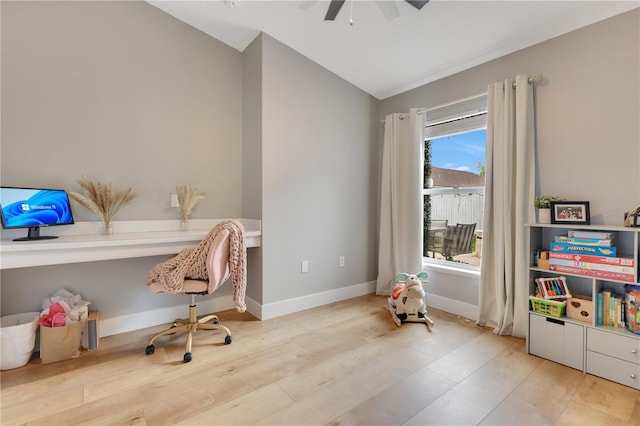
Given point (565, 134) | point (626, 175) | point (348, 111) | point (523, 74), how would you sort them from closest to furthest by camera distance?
point (626, 175)
point (565, 134)
point (523, 74)
point (348, 111)

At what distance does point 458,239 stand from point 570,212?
3.66 ft

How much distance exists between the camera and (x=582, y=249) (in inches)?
78.7

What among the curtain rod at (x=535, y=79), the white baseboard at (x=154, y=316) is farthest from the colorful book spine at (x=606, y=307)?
the white baseboard at (x=154, y=316)

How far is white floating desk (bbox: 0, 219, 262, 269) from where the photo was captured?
1.80 metres

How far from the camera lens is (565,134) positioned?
2271mm

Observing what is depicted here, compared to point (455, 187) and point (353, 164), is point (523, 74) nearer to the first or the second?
point (455, 187)

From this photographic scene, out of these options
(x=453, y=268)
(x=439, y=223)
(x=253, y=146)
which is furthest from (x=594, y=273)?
(x=253, y=146)

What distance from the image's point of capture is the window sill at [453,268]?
2.89 m

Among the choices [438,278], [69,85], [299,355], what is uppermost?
[69,85]

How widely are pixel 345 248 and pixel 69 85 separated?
Answer: 288 cm

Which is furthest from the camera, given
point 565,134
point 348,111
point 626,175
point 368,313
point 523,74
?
point 348,111

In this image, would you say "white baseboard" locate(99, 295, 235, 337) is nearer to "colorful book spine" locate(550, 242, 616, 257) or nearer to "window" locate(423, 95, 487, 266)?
"window" locate(423, 95, 487, 266)

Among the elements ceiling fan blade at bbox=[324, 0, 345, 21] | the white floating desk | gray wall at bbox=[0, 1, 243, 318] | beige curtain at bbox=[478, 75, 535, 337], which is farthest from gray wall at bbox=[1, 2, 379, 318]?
beige curtain at bbox=[478, 75, 535, 337]

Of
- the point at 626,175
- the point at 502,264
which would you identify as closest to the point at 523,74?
the point at 626,175
